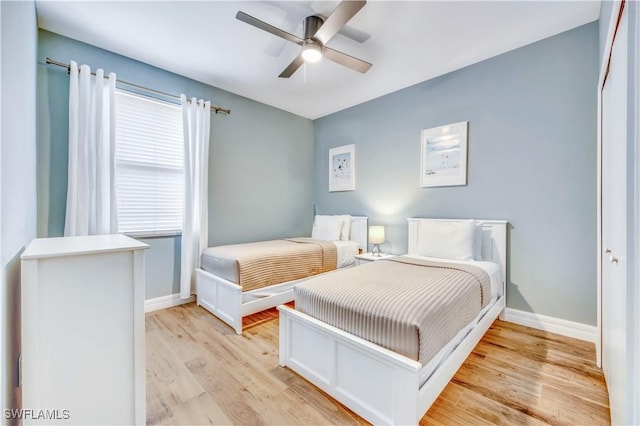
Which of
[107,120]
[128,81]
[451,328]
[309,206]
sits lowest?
[451,328]

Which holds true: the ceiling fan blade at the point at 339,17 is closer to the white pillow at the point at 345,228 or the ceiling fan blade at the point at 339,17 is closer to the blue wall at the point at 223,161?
the blue wall at the point at 223,161

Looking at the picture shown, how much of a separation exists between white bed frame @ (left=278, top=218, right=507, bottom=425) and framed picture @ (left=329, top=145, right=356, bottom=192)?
102 inches

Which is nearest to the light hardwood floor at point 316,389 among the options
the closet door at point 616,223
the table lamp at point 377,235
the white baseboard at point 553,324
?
the white baseboard at point 553,324

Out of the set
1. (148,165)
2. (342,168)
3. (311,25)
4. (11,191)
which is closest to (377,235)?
(342,168)

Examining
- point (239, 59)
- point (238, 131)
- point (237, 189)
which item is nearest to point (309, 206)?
point (237, 189)

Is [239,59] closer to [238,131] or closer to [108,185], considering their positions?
[238,131]

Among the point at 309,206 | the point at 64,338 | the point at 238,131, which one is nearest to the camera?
the point at 64,338

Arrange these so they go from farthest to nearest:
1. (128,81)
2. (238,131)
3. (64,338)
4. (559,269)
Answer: (238,131) < (128,81) < (559,269) < (64,338)

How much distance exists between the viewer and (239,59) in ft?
8.91

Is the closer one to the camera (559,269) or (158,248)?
(559,269)

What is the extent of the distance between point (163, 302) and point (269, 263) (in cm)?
136

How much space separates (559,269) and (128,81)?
456 cm

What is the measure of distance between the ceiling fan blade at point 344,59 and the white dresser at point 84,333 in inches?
78.4

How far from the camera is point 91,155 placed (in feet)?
7.93
